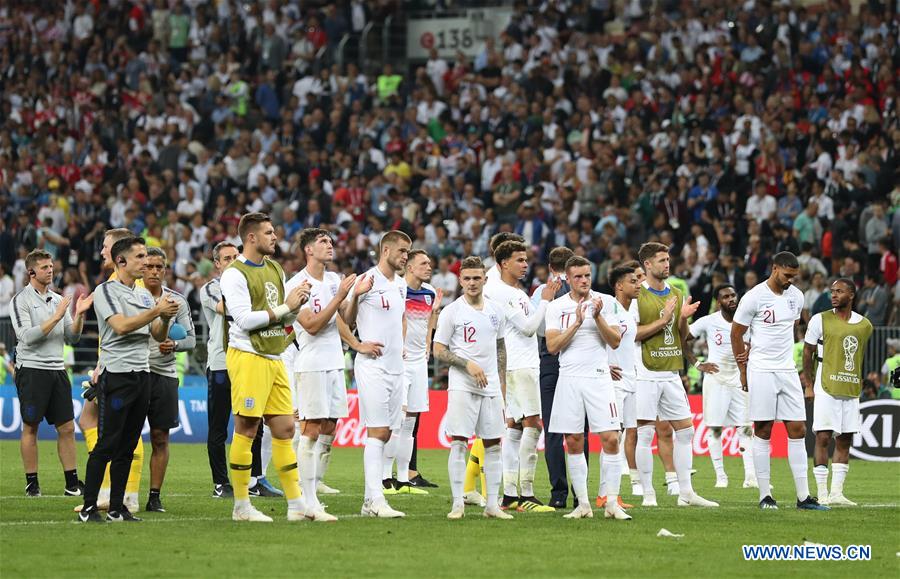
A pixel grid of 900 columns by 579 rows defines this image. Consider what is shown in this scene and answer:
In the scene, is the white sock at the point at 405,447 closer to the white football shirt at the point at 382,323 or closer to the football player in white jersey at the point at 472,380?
the white football shirt at the point at 382,323

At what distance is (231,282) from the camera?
13.2 meters

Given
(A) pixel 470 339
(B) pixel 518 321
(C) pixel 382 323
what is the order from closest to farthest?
(A) pixel 470 339, (C) pixel 382 323, (B) pixel 518 321

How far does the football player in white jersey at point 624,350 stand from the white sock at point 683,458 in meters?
0.60

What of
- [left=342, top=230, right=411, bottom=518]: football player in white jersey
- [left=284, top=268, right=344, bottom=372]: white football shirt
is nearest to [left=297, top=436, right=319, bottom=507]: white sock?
[left=342, top=230, right=411, bottom=518]: football player in white jersey

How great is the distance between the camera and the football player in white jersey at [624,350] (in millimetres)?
14852

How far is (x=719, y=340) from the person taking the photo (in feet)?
66.5

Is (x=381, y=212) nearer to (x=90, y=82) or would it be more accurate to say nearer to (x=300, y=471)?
(x=90, y=82)

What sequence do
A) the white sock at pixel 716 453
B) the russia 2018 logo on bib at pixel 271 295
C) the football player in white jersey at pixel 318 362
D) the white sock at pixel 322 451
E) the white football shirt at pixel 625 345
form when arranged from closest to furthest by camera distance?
the russia 2018 logo on bib at pixel 271 295, the white football shirt at pixel 625 345, the football player in white jersey at pixel 318 362, the white sock at pixel 322 451, the white sock at pixel 716 453

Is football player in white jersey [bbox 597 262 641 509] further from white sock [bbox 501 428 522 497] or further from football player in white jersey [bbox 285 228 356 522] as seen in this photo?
football player in white jersey [bbox 285 228 356 522]

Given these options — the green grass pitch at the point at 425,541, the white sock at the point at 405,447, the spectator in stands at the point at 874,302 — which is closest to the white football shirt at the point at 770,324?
the green grass pitch at the point at 425,541

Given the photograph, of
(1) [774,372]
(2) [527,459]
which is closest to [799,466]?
(1) [774,372]

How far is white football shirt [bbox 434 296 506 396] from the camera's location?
46.0 ft

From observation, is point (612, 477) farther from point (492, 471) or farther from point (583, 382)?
point (492, 471)

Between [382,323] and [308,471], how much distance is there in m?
1.60
